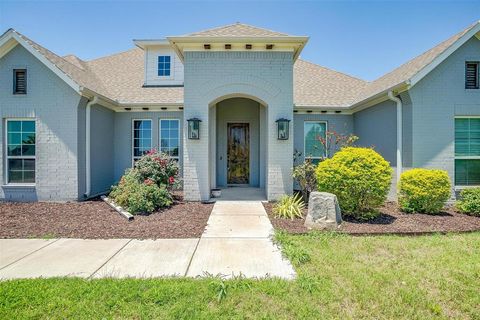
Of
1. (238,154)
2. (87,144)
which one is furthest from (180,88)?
(87,144)

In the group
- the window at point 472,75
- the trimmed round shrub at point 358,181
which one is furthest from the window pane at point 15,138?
the window at point 472,75

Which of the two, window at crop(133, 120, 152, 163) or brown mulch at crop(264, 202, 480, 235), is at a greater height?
window at crop(133, 120, 152, 163)

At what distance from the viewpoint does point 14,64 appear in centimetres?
894

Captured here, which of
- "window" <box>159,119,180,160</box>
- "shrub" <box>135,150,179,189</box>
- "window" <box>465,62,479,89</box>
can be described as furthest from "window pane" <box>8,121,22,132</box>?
"window" <box>465,62,479,89</box>

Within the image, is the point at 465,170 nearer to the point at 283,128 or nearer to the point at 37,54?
the point at 283,128

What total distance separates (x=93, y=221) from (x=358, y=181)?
7.01 metres

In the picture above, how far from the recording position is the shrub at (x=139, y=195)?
744 cm

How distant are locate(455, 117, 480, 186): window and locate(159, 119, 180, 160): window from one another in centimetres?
1059

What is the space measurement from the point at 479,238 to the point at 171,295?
644cm

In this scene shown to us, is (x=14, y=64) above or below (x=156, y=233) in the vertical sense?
above

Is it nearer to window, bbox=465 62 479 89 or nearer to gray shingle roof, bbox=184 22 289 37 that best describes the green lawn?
window, bbox=465 62 479 89

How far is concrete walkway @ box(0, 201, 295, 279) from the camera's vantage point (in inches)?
157

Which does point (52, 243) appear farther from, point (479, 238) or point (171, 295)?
point (479, 238)

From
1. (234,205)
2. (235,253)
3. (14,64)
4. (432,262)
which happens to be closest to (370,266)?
(432,262)
